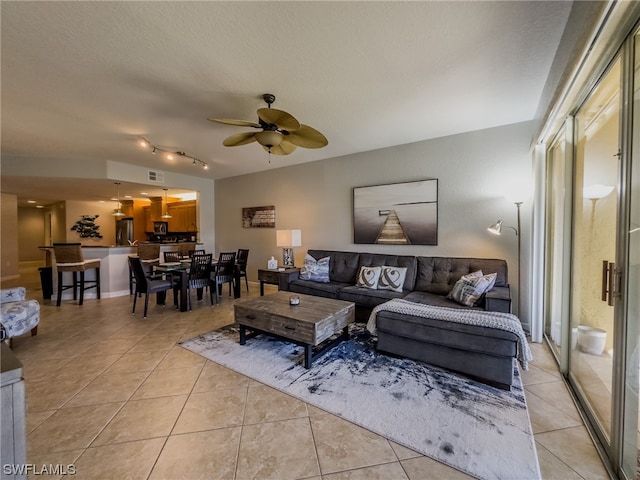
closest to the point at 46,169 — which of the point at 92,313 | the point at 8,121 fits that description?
the point at 8,121

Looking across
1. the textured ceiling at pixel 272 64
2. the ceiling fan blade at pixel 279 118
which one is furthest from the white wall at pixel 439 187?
the ceiling fan blade at pixel 279 118

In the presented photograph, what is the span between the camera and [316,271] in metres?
4.48

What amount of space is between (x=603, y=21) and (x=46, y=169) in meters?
7.18

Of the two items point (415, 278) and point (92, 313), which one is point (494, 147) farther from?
point (92, 313)

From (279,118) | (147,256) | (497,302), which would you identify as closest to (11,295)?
(147,256)

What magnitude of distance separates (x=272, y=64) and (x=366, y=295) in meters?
2.73

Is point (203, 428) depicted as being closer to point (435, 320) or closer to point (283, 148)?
point (435, 320)

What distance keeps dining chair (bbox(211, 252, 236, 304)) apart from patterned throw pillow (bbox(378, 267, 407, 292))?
2683mm

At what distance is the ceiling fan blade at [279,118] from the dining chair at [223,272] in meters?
3.01

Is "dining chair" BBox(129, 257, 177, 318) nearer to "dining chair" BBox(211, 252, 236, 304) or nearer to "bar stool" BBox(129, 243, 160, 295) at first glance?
Answer: "dining chair" BBox(211, 252, 236, 304)

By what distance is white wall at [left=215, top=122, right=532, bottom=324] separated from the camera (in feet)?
11.6

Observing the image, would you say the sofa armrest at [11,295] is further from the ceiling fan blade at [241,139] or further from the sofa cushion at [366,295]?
the sofa cushion at [366,295]

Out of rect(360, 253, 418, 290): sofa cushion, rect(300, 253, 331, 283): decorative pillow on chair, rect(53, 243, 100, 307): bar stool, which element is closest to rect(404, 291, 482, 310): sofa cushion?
rect(360, 253, 418, 290): sofa cushion

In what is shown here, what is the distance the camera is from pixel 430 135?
3906 millimetres
